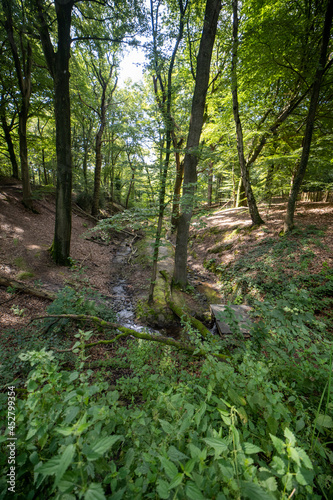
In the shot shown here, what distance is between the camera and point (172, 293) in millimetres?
6383

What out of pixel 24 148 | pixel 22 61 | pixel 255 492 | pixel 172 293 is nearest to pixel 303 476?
pixel 255 492

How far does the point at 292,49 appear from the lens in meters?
5.98

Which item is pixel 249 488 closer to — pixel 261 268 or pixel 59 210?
pixel 261 268

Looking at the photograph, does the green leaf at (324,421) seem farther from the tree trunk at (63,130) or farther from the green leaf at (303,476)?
the tree trunk at (63,130)

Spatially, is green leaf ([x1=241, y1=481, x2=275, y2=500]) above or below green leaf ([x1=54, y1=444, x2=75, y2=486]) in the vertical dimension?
below

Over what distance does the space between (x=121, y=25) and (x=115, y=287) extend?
9.31 metres

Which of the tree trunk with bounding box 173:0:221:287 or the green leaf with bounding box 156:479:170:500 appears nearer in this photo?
the green leaf with bounding box 156:479:170:500

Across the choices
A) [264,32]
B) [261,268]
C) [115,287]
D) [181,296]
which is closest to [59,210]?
[115,287]

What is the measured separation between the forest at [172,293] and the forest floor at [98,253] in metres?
0.08

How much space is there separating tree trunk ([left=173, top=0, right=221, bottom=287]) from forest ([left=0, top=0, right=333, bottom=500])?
43mm

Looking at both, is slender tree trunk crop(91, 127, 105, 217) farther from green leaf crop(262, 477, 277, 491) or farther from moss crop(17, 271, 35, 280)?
green leaf crop(262, 477, 277, 491)

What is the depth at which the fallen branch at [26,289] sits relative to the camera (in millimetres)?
4566

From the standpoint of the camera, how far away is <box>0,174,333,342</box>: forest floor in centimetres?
511

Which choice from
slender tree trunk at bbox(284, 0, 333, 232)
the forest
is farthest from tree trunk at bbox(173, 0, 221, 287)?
slender tree trunk at bbox(284, 0, 333, 232)
